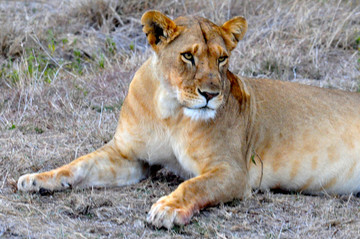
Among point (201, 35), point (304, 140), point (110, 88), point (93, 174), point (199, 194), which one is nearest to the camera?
point (199, 194)

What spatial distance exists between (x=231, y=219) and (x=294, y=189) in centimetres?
72

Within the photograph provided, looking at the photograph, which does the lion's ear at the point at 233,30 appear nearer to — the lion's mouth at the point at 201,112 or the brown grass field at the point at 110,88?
the lion's mouth at the point at 201,112

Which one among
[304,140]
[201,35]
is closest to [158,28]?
[201,35]

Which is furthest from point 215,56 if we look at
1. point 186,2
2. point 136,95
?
point 186,2

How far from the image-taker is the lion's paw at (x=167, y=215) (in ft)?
9.51

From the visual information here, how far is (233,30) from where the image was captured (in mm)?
3502

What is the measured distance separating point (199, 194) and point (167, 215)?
27 centimetres

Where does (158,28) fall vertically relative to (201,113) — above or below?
above

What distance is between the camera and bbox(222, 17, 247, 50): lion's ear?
11.3 ft

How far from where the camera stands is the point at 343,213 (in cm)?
330

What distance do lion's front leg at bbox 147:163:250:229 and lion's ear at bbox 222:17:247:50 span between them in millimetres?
632

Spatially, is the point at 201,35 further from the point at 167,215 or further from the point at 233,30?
the point at 167,215

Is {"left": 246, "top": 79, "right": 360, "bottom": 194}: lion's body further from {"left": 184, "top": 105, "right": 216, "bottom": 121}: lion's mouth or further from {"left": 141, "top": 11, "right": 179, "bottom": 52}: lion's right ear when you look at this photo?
{"left": 141, "top": 11, "right": 179, "bottom": 52}: lion's right ear

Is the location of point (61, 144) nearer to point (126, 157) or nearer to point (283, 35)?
point (126, 157)
